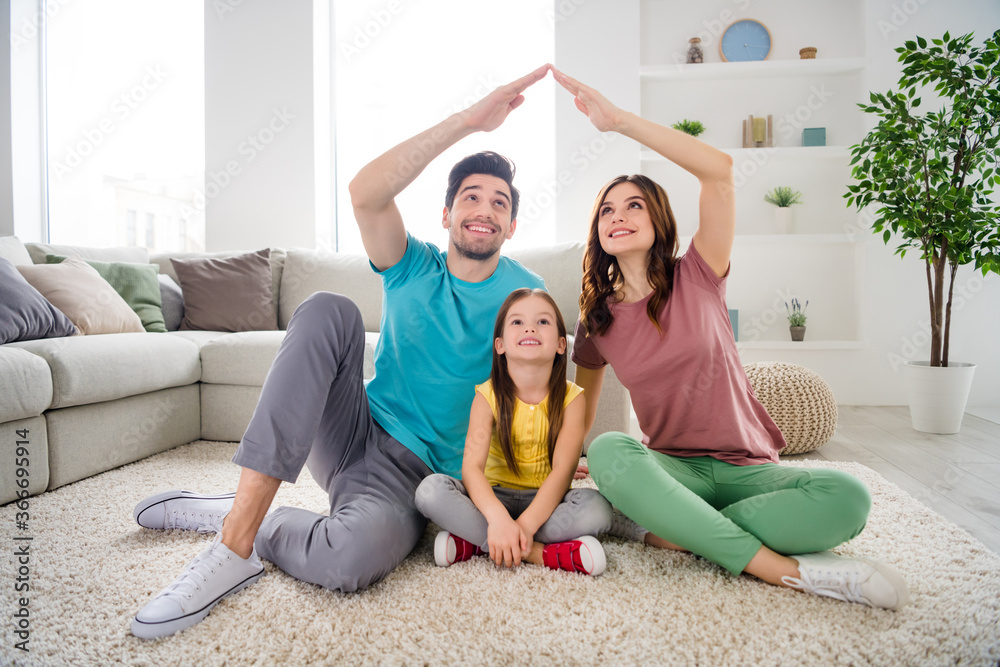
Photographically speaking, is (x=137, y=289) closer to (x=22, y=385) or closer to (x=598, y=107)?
(x=22, y=385)

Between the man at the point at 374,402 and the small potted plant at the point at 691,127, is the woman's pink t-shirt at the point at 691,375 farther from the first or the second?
the small potted plant at the point at 691,127

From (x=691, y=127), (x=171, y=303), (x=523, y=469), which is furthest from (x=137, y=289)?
(x=691, y=127)

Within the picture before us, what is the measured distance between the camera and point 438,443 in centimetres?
133

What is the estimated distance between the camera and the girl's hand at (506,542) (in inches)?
43.2

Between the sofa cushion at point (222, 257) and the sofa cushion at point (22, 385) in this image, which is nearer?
the sofa cushion at point (22, 385)

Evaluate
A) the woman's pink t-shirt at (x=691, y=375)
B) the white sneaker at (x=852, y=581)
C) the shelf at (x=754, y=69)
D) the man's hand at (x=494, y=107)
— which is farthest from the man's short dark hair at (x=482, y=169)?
the shelf at (x=754, y=69)

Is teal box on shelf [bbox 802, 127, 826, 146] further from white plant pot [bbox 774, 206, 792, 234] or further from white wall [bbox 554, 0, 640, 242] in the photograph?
white wall [bbox 554, 0, 640, 242]

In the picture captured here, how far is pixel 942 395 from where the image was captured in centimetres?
254

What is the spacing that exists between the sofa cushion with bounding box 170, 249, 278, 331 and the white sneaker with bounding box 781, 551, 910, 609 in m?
2.54

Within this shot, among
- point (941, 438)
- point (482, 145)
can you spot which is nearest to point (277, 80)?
point (482, 145)

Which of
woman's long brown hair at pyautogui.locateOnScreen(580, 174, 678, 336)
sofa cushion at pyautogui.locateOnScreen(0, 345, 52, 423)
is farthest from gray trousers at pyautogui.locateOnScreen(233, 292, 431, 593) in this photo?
sofa cushion at pyautogui.locateOnScreen(0, 345, 52, 423)

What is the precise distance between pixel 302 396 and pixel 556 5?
333 centimetres

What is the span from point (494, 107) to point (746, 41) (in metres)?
2.96

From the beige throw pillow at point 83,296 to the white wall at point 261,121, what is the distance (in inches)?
56.4
